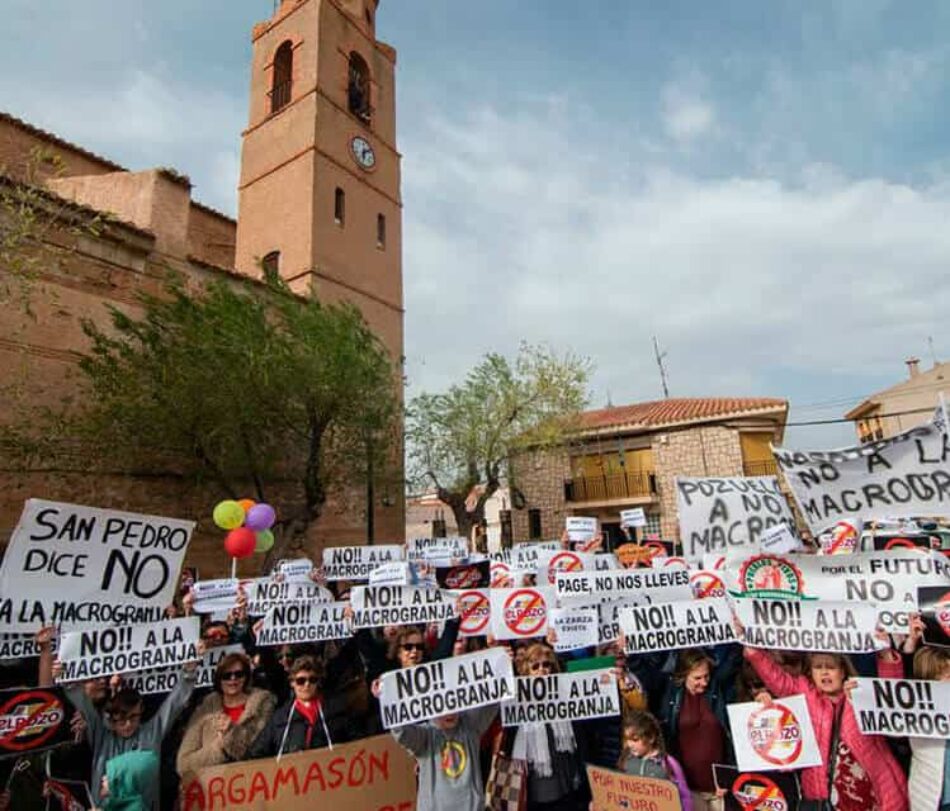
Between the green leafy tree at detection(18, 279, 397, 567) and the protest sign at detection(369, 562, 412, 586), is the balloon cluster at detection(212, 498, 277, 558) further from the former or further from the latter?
the green leafy tree at detection(18, 279, 397, 567)

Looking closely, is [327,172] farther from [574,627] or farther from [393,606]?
[574,627]

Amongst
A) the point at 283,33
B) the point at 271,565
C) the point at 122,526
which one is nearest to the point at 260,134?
the point at 283,33

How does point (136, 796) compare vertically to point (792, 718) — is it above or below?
below

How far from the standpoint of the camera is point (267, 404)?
12641mm

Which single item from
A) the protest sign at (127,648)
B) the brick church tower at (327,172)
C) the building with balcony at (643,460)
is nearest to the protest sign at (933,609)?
the protest sign at (127,648)

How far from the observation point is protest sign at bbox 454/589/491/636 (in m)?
5.82

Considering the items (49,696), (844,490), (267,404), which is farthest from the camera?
(267,404)

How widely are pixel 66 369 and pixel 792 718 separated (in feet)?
45.8

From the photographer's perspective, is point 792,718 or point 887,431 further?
point 887,431

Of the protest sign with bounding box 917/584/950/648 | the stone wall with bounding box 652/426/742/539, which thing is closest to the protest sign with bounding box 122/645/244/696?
the protest sign with bounding box 917/584/950/648

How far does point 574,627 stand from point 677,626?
0.83m

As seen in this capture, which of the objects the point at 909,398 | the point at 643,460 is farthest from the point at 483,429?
the point at 909,398

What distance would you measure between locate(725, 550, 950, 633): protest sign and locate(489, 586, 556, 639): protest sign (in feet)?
5.06

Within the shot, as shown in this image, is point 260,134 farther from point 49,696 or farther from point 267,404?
point 49,696
